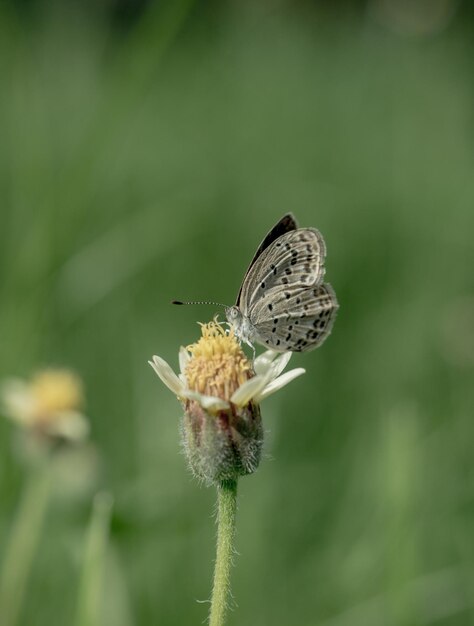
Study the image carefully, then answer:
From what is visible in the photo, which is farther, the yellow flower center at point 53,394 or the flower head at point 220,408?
the yellow flower center at point 53,394

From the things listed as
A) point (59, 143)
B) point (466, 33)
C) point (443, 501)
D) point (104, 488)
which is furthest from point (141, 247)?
point (466, 33)

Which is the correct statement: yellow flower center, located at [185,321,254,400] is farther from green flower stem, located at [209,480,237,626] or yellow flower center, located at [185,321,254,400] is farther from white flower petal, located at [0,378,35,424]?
white flower petal, located at [0,378,35,424]

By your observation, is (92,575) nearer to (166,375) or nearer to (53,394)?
(166,375)

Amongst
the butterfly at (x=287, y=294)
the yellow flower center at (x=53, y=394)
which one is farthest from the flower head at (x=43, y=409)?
the butterfly at (x=287, y=294)

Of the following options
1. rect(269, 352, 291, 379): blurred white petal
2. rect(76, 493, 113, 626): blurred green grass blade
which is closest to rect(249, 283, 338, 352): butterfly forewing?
rect(269, 352, 291, 379): blurred white petal

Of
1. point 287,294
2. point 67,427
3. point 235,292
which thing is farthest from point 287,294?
point 235,292

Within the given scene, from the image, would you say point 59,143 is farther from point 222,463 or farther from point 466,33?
point 222,463

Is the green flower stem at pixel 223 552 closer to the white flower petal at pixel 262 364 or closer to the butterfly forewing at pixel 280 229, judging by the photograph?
the white flower petal at pixel 262 364
